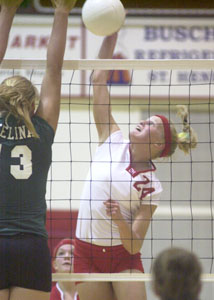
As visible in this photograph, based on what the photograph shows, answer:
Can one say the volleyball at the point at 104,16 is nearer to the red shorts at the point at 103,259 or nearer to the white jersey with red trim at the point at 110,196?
the white jersey with red trim at the point at 110,196

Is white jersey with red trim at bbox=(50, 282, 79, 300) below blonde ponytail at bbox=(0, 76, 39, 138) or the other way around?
below

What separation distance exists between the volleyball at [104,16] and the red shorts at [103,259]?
4.13 ft

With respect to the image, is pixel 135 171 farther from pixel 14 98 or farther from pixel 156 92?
pixel 156 92

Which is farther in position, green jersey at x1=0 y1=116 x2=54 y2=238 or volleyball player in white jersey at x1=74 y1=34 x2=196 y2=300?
volleyball player in white jersey at x1=74 y1=34 x2=196 y2=300

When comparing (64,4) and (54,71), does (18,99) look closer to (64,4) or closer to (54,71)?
(54,71)

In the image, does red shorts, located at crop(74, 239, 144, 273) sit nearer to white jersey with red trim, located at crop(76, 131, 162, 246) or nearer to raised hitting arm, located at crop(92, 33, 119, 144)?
white jersey with red trim, located at crop(76, 131, 162, 246)

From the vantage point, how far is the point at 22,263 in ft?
8.95

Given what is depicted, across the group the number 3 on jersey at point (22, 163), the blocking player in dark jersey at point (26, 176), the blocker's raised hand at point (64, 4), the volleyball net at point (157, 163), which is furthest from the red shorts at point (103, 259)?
the volleyball net at point (157, 163)

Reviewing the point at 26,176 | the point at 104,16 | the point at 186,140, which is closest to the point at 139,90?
the point at 186,140

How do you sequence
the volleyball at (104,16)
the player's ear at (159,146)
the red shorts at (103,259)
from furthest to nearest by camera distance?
1. the player's ear at (159,146)
2. the red shorts at (103,259)
3. the volleyball at (104,16)

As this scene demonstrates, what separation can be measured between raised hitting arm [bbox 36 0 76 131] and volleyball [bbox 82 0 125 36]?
0.46m

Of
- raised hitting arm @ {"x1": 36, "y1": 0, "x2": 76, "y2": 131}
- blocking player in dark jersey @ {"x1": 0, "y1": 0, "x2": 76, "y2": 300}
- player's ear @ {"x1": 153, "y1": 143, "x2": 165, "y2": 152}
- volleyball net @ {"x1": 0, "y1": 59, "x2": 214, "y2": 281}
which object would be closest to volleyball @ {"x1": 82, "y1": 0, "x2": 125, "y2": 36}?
raised hitting arm @ {"x1": 36, "y1": 0, "x2": 76, "y2": 131}

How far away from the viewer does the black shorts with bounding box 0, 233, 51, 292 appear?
2.72 metres

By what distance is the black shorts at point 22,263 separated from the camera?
272 centimetres
